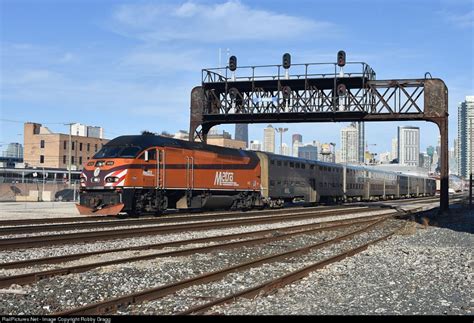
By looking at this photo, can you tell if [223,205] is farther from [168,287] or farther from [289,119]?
[168,287]

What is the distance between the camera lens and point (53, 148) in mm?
116188

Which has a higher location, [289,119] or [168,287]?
[289,119]

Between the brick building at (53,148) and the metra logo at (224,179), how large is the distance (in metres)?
89.3

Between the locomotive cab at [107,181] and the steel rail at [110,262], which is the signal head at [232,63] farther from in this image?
the steel rail at [110,262]

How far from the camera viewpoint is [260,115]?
38.8 m

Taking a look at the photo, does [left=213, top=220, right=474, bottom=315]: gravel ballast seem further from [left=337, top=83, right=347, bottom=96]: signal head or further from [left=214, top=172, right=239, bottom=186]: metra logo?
[left=337, top=83, right=347, bottom=96]: signal head

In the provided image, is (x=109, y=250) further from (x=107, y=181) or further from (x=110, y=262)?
(x=107, y=181)

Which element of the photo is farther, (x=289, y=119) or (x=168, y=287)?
(x=289, y=119)

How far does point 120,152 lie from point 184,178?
3767mm

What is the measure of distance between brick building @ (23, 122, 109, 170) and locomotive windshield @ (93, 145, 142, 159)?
307 ft

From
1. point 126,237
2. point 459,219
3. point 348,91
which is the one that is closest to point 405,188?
point 348,91

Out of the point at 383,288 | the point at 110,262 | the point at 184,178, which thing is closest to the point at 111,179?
the point at 184,178

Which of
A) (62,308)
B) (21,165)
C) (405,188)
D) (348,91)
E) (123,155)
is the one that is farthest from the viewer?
(21,165)

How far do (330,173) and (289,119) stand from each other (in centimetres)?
903
